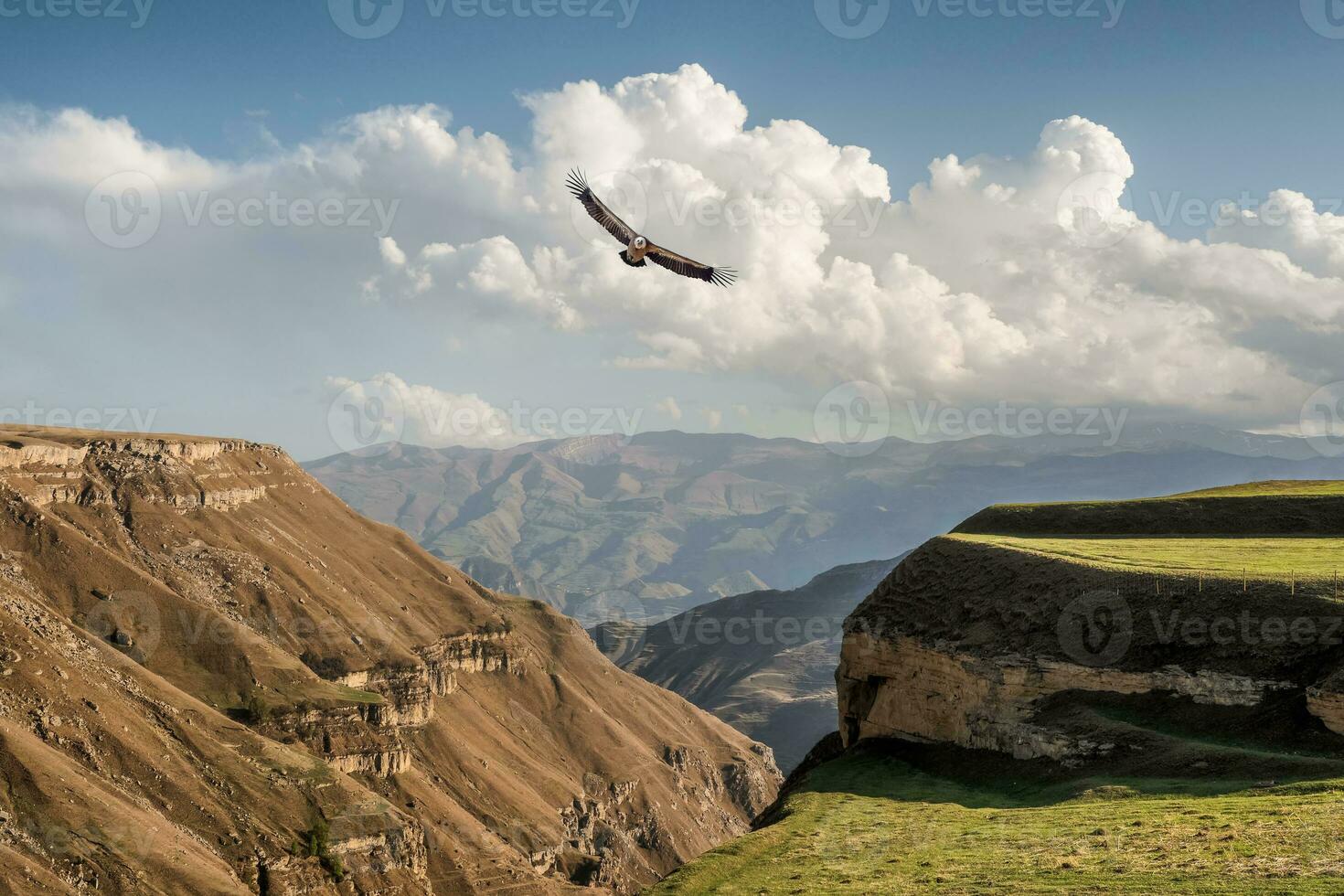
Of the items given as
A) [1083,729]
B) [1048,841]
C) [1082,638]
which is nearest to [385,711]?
[1082,638]

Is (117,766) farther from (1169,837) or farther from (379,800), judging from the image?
(1169,837)

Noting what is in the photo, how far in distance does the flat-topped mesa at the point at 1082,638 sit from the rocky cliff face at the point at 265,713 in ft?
196

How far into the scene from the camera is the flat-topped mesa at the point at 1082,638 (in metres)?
39.2

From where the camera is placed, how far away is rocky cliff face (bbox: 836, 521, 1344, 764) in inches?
1528

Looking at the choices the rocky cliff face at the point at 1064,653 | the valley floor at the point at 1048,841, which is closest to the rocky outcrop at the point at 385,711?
the rocky cliff face at the point at 1064,653

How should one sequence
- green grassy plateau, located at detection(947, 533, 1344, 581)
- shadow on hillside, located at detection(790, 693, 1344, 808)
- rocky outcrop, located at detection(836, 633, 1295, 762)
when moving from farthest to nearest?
green grassy plateau, located at detection(947, 533, 1344, 581)
rocky outcrop, located at detection(836, 633, 1295, 762)
shadow on hillside, located at detection(790, 693, 1344, 808)

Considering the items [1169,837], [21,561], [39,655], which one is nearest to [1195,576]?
[1169,837]

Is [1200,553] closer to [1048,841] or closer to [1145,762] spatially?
[1145,762]

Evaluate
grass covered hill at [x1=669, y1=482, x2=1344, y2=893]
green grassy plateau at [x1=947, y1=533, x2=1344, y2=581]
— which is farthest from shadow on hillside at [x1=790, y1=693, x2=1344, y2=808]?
green grassy plateau at [x1=947, y1=533, x2=1344, y2=581]

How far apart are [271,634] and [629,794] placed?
7314cm

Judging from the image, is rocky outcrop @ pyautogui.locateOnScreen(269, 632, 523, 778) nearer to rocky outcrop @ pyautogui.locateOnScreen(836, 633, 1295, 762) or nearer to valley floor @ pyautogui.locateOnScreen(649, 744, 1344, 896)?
rocky outcrop @ pyautogui.locateOnScreen(836, 633, 1295, 762)

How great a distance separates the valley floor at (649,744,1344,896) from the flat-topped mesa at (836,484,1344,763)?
402cm

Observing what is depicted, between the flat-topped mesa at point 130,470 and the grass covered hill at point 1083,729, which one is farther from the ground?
the flat-topped mesa at point 130,470

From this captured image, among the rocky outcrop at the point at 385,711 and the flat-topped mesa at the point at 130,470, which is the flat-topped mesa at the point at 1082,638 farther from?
the flat-topped mesa at the point at 130,470
